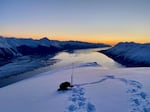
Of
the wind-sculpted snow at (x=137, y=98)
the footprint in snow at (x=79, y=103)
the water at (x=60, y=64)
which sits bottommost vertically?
the water at (x=60, y=64)

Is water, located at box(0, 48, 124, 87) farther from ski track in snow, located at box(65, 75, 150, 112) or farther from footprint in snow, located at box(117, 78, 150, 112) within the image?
footprint in snow, located at box(117, 78, 150, 112)

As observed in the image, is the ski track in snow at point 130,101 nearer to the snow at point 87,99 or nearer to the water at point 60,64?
the snow at point 87,99

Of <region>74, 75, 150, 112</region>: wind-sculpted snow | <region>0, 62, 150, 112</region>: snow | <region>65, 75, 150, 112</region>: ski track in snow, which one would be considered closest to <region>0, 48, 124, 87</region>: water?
<region>0, 62, 150, 112</region>: snow

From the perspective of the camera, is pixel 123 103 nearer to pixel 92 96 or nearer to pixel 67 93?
pixel 92 96

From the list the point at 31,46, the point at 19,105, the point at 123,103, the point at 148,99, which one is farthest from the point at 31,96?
the point at 31,46

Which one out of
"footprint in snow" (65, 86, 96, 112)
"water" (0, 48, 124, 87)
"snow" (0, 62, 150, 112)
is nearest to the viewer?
"footprint in snow" (65, 86, 96, 112)

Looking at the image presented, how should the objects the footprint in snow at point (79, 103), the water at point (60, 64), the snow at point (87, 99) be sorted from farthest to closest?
the water at point (60, 64) < the snow at point (87, 99) < the footprint in snow at point (79, 103)

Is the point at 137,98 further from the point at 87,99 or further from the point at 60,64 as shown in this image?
the point at 60,64

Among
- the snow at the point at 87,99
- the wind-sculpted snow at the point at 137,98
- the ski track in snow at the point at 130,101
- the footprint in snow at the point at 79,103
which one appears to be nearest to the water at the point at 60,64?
the snow at the point at 87,99

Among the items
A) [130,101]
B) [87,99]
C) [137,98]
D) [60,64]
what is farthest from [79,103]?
[60,64]
